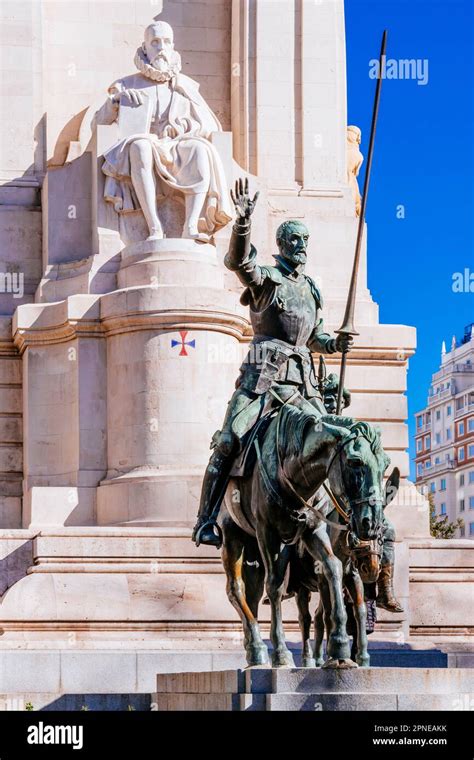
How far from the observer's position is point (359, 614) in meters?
21.3

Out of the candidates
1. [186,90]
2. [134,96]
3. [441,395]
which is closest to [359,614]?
[134,96]

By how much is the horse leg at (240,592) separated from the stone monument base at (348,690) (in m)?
1.21

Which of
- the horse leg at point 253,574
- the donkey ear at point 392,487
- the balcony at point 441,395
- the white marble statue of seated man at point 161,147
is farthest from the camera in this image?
the balcony at point 441,395

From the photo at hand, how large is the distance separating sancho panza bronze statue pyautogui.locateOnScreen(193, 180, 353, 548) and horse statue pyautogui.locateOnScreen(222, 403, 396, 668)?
262 mm

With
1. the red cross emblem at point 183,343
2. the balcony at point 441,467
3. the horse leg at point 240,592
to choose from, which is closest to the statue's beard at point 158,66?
the red cross emblem at point 183,343

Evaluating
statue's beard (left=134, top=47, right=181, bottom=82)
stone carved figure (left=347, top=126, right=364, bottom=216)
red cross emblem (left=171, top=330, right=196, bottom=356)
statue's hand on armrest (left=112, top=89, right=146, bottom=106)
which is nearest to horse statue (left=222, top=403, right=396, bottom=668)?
red cross emblem (left=171, top=330, right=196, bottom=356)

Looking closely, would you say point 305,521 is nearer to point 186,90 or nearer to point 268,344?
point 268,344

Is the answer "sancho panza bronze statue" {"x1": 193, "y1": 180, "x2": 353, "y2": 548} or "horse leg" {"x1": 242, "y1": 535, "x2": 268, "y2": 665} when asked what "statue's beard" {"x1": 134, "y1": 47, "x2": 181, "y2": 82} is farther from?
"horse leg" {"x1": 242, "y1": 535, "x2": 268, "y2": 665}

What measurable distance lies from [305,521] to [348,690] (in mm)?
2062

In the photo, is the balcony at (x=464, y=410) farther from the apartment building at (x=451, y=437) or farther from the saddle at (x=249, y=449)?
the saddle at (x=249, y=449)

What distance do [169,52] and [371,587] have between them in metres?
11.0

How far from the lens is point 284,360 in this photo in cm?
2164

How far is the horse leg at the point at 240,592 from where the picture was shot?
20.6 meters
